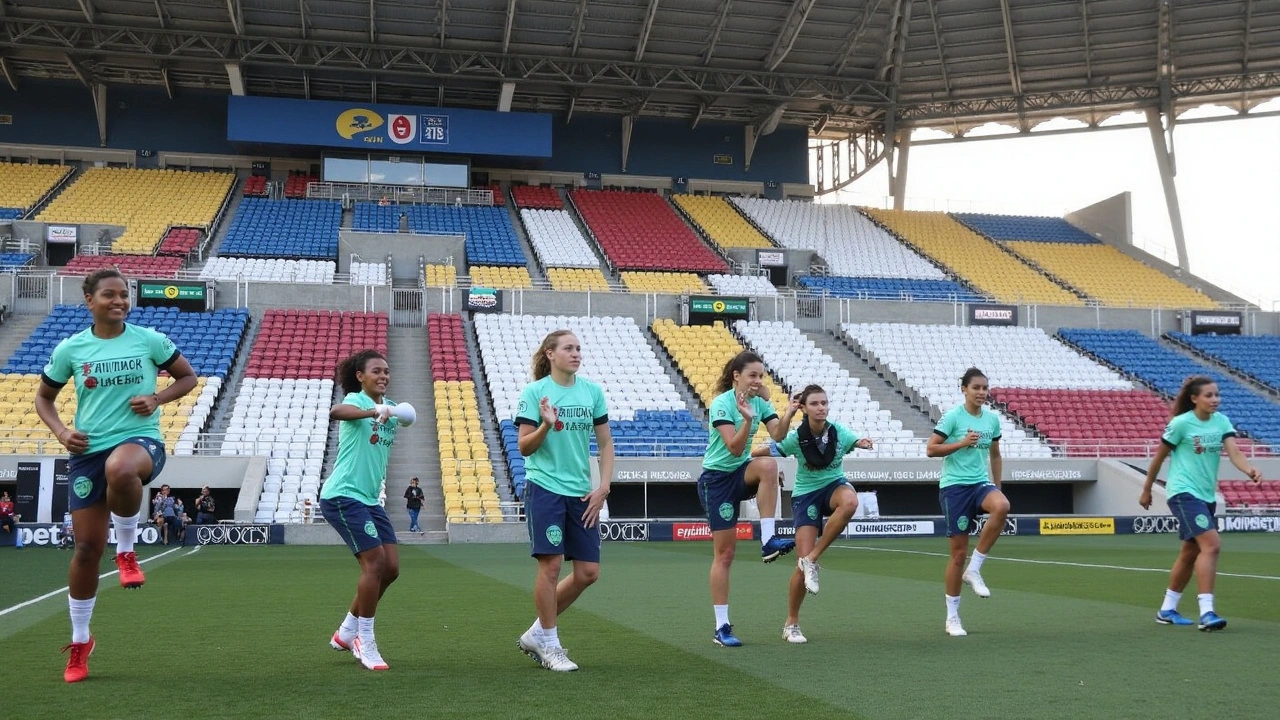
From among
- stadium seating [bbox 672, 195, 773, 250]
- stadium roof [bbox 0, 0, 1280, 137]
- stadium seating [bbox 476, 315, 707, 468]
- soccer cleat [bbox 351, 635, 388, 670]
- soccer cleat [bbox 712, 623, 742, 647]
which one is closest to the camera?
soccer cleat [bbox 351, 635, 388, 670]

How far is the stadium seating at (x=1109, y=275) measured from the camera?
46375 mm

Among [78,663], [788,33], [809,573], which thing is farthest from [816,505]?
[788,33]

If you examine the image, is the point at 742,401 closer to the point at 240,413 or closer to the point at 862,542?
the point at 862,542

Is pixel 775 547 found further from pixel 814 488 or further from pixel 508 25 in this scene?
pixel 508 25

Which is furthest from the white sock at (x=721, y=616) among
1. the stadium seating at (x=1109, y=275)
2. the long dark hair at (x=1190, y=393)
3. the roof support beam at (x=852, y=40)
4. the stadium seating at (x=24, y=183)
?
the stadium seating at (x=24, y=183)

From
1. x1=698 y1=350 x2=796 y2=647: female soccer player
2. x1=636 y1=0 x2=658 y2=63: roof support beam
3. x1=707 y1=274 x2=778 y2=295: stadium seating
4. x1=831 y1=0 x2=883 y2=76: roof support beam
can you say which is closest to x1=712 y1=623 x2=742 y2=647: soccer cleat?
x1=698 y1=350 x2=796 y2=647: female soccer player

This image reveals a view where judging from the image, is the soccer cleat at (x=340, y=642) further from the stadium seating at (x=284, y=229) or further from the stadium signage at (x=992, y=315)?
the stadium signage at (x=992, y=315)

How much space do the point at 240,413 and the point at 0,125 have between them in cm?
2726

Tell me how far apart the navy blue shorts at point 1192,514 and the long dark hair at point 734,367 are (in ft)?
12.4

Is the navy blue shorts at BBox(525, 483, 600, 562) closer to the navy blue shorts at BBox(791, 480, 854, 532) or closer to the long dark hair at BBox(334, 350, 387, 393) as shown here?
the long dark hair at BBox(334, 350, 387, 393)

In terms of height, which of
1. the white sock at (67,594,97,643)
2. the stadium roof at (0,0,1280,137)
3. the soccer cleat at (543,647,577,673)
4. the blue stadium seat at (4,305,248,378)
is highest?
the stadium roof at (0,0,1280,137)

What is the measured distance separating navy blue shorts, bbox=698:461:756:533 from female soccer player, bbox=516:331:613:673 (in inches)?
48.4

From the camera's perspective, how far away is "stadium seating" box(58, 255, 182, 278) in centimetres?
3756

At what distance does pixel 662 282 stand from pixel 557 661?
35.6 meters
